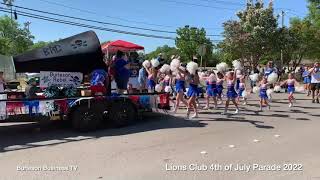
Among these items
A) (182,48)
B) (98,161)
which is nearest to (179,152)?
(98,161)

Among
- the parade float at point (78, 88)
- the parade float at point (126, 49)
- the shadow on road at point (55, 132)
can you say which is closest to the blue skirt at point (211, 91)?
the shadow on road at point (55, 132)

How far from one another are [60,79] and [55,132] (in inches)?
53.8

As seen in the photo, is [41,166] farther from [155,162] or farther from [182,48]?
[182,48]

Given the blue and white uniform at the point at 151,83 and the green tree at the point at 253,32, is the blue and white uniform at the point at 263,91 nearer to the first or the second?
the blue and white uniform at the point at 151,83

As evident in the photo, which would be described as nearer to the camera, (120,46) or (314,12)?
(120,46)

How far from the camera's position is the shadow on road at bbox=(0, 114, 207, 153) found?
33.1ft

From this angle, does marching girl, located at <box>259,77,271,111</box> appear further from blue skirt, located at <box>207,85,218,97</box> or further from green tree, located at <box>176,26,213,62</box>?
green tree, located at <box>176,26,213,62</box>

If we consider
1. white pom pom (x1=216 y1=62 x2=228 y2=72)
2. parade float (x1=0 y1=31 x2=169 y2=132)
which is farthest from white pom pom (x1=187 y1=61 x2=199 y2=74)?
white pom pom (x1=216 y1=62 x2=228 y2=72)

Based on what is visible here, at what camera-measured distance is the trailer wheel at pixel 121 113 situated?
11.8 m

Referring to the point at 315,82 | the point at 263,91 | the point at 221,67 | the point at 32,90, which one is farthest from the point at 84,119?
the point at 315,82

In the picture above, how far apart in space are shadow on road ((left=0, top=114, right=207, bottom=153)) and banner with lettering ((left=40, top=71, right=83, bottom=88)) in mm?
1128

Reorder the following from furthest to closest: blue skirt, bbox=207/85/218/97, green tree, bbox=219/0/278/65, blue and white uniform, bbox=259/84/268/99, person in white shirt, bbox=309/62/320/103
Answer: green tree, bbox=219/0/278/65
person in white shirt, bbox=309/62/320/103
blue skirt, bbox=207/85/218/97
blue and white uniform, bbox=259/84/268/99

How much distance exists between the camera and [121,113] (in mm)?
11938

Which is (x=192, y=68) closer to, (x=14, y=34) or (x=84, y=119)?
(x=84, y=119)
